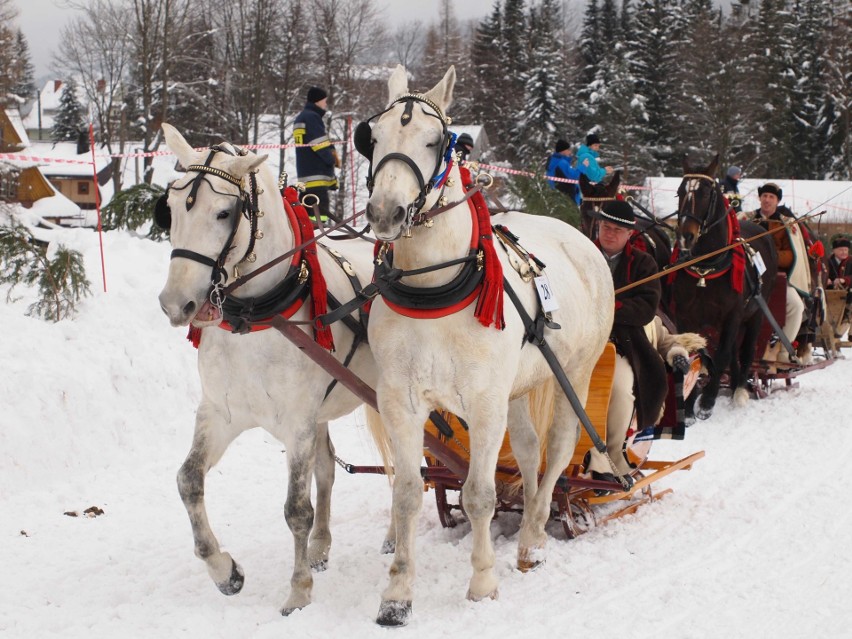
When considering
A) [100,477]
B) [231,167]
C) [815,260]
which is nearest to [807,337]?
[815,260]

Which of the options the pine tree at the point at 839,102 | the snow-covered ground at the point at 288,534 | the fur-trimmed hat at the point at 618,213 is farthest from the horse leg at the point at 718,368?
the pine tree at the point at 839,102

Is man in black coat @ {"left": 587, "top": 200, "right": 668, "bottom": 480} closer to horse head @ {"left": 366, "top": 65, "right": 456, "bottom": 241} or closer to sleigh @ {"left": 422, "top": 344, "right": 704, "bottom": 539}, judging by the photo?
sleigh @ {"left": 422, "top": 344, "right": 704, "bottom": 539}

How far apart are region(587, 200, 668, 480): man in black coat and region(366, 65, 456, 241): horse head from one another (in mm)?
2485

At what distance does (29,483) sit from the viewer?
6.41 m

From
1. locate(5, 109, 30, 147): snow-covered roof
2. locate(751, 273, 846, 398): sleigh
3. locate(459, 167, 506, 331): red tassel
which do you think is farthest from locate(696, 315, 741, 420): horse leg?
locate(5, 109, 30, 147): snow-covered roof

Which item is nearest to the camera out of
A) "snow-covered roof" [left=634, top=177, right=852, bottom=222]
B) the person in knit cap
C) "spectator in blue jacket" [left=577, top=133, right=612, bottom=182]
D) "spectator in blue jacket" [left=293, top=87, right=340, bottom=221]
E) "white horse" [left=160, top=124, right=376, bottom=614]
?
"white horse" [left=160, top=124, right=376, bottom=614]

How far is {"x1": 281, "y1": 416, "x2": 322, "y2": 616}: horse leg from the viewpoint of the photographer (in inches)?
169

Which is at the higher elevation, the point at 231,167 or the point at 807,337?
the point at 231,167

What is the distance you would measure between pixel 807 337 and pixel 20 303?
363 inches

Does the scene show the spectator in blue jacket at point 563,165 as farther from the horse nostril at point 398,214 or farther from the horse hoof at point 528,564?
the horse nostril at point 398,214

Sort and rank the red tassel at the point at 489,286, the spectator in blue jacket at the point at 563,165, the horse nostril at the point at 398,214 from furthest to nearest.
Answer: the spectator in blue jacket at the point at 563,165, the red tassel at the point at 489,286, the horse nostril at the point at 398,214

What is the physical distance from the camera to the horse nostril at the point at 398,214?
3619 mm

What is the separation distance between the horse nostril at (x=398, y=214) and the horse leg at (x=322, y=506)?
5.62 ft

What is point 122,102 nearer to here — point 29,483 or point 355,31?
point 355,31
